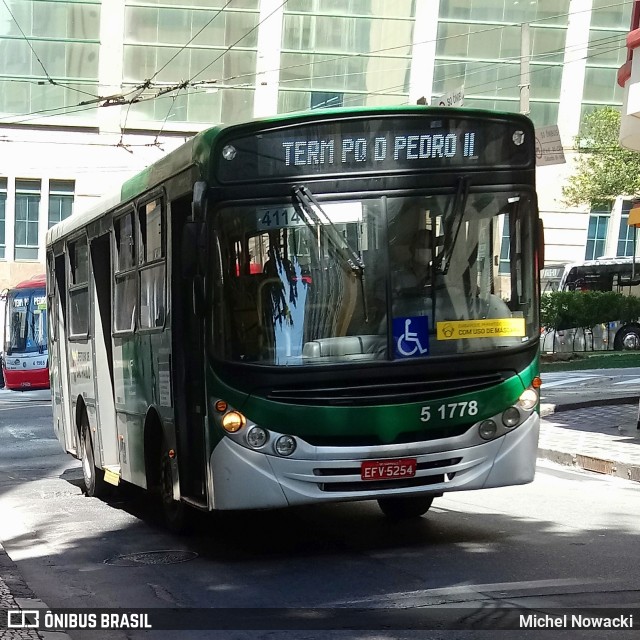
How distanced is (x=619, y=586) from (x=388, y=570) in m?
1.44

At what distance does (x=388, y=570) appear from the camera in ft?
26.3

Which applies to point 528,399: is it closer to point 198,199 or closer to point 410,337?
point 410,337

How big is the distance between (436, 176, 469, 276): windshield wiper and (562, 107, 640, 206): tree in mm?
32276

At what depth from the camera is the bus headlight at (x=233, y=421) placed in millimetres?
8383

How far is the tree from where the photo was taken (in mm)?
40469

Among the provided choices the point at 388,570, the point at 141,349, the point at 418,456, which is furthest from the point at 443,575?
the point at 141,349

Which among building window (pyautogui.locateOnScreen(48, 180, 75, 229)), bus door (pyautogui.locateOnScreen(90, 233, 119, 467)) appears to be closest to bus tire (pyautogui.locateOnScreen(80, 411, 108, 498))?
bus door (pyautogui.locateOnScreen(90, 233, 119, 467))

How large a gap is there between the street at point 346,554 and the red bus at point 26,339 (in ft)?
83.9

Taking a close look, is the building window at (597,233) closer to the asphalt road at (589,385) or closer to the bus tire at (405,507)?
the asphalt road at (589,385)

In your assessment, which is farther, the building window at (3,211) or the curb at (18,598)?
the building window at (3,211)

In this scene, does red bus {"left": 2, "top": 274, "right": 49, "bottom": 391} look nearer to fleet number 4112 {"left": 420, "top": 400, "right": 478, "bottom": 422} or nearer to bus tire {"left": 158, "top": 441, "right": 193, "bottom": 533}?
bus tire {"left": 158, "top": 441, "right": 193, "bottom": 533}

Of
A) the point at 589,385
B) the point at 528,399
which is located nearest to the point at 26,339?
the point at 589,385

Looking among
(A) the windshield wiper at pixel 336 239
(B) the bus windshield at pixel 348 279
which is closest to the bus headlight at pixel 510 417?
(B) the bus windshield at pixel 348 279

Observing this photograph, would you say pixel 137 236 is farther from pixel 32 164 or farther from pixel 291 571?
pixel 32 164
